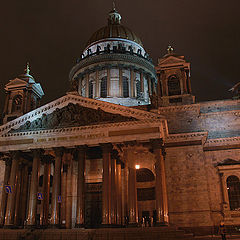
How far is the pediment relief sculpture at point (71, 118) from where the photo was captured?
83.4ft

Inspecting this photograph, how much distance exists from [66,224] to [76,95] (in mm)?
10849

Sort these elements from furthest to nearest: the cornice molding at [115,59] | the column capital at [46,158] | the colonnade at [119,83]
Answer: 1. the cornice molding at [115,59]
2. the colonnade at [119,83]
3. the column capital at [46,158]

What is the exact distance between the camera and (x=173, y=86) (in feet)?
106

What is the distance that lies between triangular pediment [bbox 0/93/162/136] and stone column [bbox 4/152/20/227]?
2589 mm

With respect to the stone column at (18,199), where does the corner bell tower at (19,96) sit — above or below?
above

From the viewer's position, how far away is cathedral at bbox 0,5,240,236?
24.4 metres

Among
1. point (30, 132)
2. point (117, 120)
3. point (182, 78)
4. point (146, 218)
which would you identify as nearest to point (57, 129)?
point (30, 132)

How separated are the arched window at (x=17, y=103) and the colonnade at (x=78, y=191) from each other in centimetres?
850

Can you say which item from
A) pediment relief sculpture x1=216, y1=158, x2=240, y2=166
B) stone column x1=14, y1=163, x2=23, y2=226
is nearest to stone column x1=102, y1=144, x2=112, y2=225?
stone column x1=14, y1=163, x2=23, y2=226

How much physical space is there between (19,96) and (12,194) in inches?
541

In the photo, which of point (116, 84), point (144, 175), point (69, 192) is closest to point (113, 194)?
point (69, 192)

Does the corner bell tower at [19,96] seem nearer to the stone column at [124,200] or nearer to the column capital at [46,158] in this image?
the column capital at [46,158]

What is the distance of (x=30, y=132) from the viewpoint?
26781 millimetres

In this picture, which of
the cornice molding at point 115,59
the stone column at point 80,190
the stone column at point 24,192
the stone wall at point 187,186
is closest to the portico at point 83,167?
the stone column at point 80,190
